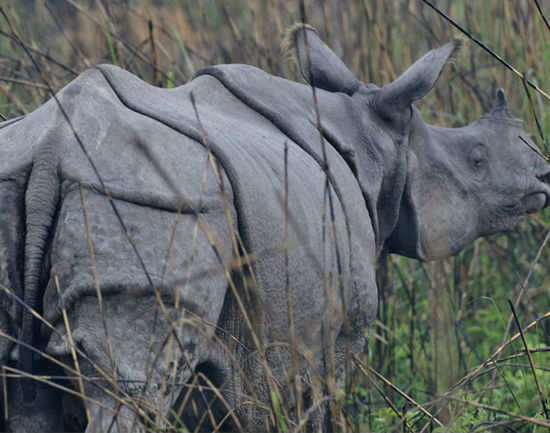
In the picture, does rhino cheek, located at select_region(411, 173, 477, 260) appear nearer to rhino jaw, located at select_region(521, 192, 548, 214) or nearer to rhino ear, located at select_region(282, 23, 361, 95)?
rhino jaw, located at select_region(521, 192, 548, 214)

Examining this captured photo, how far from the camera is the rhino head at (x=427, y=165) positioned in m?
3.46

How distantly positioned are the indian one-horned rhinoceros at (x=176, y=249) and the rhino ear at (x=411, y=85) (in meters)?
0.29

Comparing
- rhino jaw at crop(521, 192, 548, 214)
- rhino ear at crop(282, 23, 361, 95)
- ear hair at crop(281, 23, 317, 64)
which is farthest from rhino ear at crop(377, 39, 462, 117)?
rhino jaw at crop(521, 192, 548, 214)

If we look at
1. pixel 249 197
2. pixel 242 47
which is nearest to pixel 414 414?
pixel 249 197

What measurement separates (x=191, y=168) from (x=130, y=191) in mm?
211

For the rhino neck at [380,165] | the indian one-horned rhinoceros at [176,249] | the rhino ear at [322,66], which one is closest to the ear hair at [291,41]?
the rhino ear at [322,66]

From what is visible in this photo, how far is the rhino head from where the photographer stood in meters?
3.46

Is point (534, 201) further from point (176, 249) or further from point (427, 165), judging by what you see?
point (176, 249)

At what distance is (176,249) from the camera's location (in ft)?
7.88

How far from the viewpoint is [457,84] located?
5.63 m

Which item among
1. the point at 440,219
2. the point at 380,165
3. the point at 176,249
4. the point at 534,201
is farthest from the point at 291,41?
the point at 176,249

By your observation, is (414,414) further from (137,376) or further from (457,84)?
(457,84)

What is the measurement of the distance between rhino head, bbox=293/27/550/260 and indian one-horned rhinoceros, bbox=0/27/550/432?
0.22 metres

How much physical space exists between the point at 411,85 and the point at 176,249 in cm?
137
